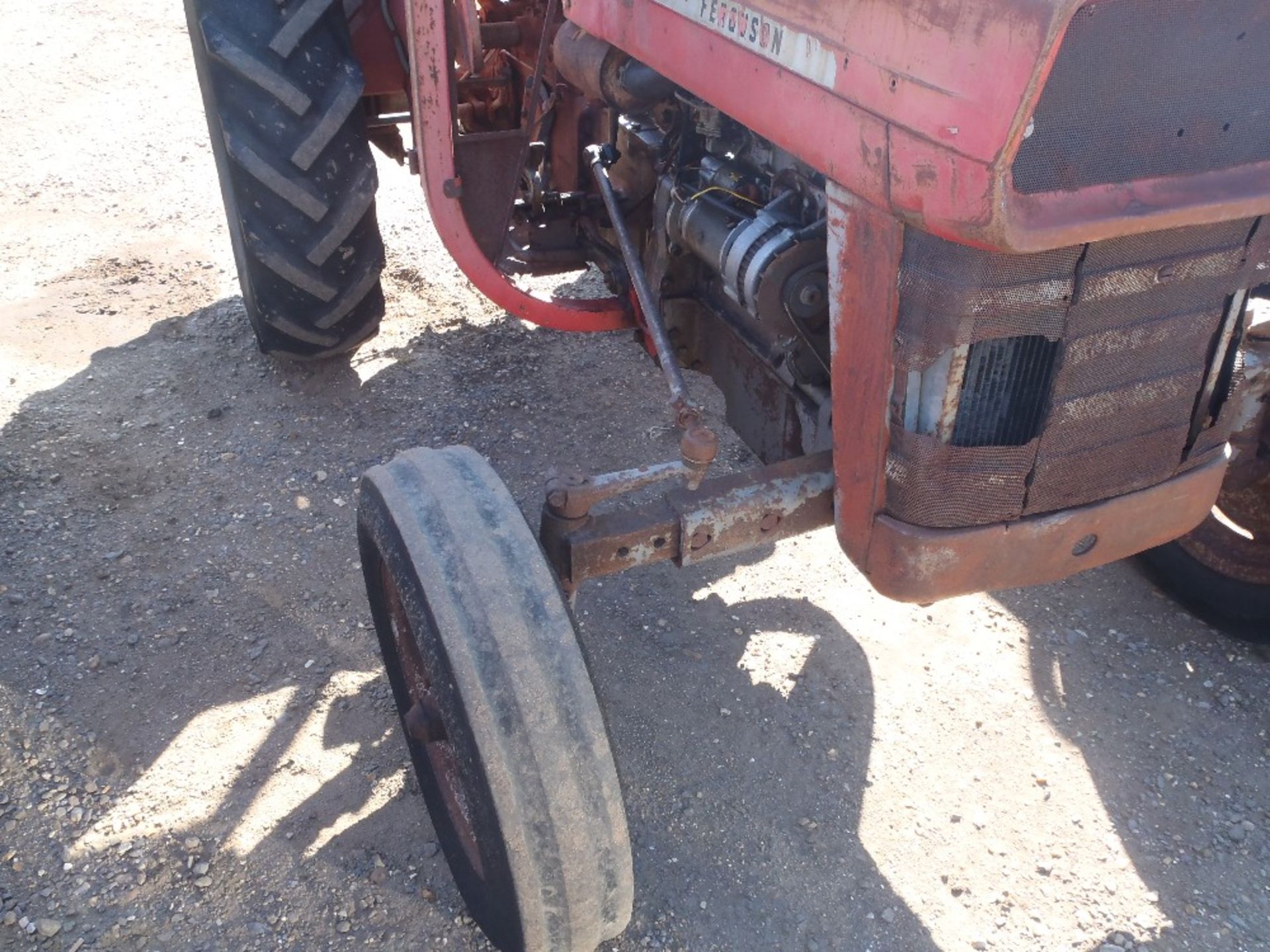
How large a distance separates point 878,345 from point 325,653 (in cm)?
172

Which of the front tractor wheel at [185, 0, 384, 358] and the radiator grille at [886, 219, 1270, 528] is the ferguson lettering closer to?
the radiator grille at [886, 219, 1270, 528]

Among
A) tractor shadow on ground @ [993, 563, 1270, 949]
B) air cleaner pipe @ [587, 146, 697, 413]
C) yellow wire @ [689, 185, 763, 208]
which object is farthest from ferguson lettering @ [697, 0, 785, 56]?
tractor shadow on ground @ [993, 563, 1270, 949]

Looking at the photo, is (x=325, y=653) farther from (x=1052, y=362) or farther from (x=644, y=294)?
(x=1052, y=362)

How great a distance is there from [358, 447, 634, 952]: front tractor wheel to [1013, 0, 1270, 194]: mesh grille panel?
37.5 inches

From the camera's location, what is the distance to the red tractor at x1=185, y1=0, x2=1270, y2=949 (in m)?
1.46

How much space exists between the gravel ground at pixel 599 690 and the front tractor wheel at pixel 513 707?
0.46 meters

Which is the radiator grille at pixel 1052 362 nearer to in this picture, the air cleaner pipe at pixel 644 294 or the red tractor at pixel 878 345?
the red tractor at pixel 878 345

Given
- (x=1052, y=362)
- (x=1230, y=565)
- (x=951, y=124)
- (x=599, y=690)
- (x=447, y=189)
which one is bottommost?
(x=1230, y=565)

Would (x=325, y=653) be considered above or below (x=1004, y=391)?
below

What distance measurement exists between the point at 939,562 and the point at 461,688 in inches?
31.7

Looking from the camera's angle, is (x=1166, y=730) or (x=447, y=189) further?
(x=447, y=189)

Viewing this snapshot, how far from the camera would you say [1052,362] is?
1721 millimetres

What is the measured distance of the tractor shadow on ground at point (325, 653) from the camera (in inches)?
Answer: 90.4

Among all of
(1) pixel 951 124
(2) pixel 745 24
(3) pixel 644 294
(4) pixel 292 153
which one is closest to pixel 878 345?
(1) pixel 951 124
